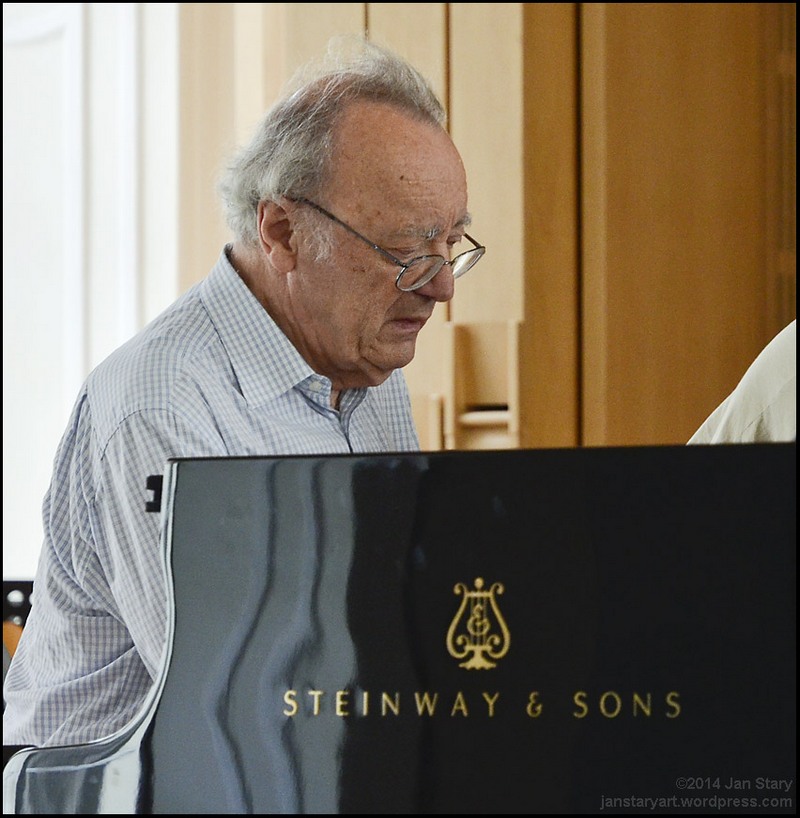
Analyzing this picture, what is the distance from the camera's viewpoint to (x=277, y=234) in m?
1.38

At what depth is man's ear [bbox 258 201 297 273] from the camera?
1367mm

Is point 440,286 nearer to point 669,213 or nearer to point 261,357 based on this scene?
point 261,357

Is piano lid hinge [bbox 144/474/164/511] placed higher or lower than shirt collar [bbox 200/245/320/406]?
lower

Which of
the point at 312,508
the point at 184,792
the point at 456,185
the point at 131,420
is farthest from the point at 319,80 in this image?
the point at 184,792

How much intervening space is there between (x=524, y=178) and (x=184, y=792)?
202cm

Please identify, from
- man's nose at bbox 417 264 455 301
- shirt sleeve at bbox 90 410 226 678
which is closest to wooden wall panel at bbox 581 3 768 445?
man's nose at bbox 417 264 455 301

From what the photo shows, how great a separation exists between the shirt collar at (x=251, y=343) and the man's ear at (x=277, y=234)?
8 cm

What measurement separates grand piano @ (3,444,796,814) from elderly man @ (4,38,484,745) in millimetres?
248

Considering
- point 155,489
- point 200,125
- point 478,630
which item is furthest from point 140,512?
point 200,125

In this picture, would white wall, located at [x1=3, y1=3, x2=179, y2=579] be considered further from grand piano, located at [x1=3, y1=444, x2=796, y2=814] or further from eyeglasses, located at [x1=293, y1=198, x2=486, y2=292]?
grand piano, located at [x1=3, y1=444, x2=796, y2=814]

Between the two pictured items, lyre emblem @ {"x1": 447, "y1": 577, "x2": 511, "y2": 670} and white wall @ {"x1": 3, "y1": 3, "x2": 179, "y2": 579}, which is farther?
white wall @ {"x1": 3, "y1": 3, "x2": 179, "y2": 579}

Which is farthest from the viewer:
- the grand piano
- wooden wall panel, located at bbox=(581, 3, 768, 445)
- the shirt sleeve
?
wooden wall panel, located at bbox=(581, 3, 768, 445)

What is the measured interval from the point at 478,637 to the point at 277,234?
2.43 feet

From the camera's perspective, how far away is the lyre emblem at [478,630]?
0.74 m
